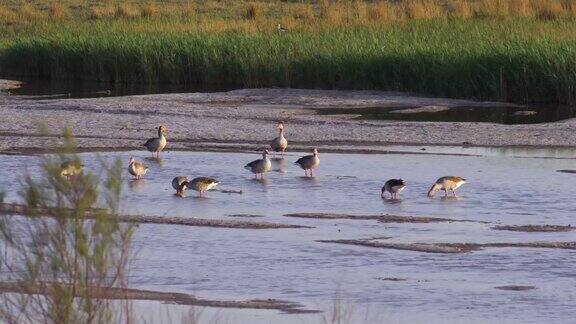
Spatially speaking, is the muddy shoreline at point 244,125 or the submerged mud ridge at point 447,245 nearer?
the submerged mud ridge at point 447,245

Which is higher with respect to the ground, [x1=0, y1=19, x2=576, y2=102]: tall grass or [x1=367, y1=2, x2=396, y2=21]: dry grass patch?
[x1=367, y1=2, x2=396, y2=21]: dry grass patch

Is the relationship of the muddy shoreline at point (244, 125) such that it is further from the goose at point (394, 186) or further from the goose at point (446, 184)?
the goose at point (394, 186)

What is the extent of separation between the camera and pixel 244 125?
22391 mm

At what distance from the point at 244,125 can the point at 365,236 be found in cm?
1038

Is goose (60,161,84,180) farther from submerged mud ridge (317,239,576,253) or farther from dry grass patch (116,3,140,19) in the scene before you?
dry grass patch (116,3,140,19)

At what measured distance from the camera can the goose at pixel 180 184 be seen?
14.5 metres

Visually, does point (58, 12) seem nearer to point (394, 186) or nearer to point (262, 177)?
point (262, 177)

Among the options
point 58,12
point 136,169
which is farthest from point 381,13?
point 136,169

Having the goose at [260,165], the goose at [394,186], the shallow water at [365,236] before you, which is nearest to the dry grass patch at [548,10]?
the shallow water at [365,236]

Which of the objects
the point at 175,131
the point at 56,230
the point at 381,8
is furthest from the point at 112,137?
the point at 381,8

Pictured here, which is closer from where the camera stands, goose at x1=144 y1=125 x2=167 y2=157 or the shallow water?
the shallow water

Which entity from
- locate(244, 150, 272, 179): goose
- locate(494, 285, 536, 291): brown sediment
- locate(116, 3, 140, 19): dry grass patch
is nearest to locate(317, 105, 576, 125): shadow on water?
locate(244, 150, 272, 179): goose

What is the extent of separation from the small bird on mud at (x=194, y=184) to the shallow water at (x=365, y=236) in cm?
15

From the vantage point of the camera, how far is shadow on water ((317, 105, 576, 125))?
2334 cm
